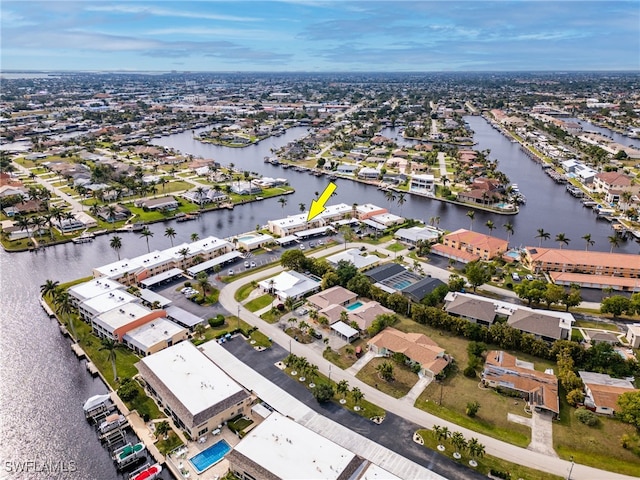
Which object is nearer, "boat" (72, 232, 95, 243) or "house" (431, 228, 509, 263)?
"house" (431, 228, 509, 263)

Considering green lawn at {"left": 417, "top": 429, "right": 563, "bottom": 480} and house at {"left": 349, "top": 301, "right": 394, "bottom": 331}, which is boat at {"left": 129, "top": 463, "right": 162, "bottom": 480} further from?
house at {"left": 349, "top": 301, "right": 394, "bottom": 331}

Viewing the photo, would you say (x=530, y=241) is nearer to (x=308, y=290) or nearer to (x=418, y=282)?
(x=418, y=282)

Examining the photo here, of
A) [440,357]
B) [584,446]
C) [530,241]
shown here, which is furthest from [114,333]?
[530,241]

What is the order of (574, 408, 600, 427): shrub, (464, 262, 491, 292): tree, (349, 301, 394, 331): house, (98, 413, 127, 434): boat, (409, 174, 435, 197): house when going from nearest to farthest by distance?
1. (98, 413, 127, 434): boat
2. (574, 408, 600, 427): shrub
3. (349, 301, 394, 331): house
4. (464, 262, 491, 292): tree
5. (409, 174, 435, 197): house

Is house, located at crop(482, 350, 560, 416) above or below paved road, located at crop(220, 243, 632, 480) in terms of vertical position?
above

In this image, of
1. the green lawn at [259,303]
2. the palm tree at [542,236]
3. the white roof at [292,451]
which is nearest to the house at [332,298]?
the green lawn at [259,303]

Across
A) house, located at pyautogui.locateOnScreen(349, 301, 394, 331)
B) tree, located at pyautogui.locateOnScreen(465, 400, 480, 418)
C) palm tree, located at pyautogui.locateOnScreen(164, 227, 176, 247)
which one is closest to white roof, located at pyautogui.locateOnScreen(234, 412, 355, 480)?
tree, located at pyautogui.locateOnScreen(465, 400, 480, 418)

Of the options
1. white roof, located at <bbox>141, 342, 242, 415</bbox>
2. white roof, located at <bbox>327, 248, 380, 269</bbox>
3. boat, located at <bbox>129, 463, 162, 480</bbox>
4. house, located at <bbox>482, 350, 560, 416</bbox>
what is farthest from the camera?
white roof, located at <bbox>327, 248, 380, 269</bbox>

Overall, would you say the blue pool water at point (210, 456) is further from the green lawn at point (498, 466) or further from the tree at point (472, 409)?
the tree at point (472, 409)
